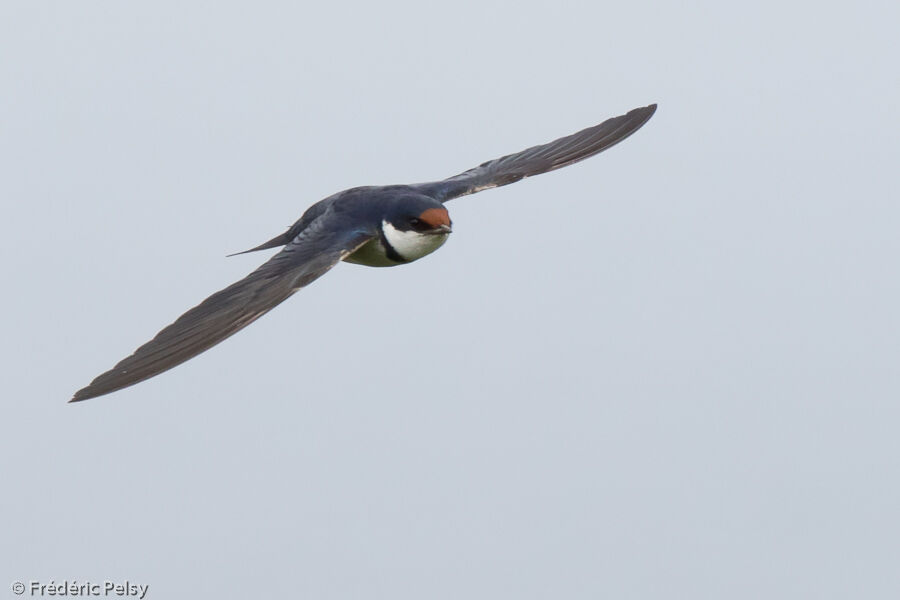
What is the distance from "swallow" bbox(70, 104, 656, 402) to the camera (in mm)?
7500

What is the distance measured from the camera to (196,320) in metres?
7.88

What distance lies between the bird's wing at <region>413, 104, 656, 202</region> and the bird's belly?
0.57m

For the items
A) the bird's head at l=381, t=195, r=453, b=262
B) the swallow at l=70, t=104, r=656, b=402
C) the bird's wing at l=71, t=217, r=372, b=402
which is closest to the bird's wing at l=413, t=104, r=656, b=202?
the swallow at l=70, t=104, r=656, b=402

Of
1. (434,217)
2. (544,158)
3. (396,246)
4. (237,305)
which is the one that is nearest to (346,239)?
(396,246)

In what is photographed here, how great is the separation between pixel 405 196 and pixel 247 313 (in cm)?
162

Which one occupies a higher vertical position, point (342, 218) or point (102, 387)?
point (342, 218)

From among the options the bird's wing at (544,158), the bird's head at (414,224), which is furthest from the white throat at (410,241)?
the bird's wing at (544,158)

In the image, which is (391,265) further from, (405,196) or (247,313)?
(247,313)

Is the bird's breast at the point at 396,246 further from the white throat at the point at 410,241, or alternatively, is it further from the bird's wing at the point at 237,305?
the bird's wing at the point at 237,305

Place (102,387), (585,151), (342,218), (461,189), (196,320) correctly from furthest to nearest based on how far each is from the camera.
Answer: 1. (585,151)
2. (461,189)
3. (342,218)
4. (196,320)
5. (102,387)

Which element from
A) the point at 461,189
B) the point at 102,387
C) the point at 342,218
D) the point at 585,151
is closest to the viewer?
the point at 102,387

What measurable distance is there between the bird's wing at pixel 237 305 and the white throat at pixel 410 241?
20 centimetres

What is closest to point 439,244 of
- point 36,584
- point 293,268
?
point 293,268

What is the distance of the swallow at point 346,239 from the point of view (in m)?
7.50
